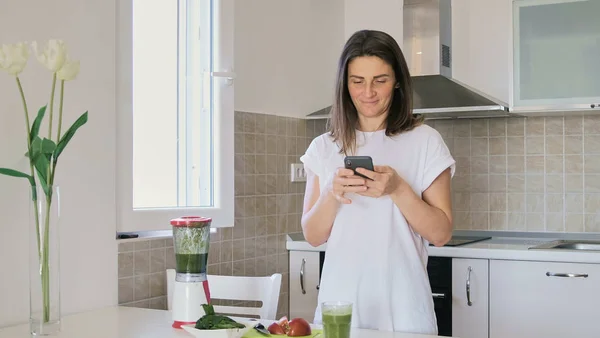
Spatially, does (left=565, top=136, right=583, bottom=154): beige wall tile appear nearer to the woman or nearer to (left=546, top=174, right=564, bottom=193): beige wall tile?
(left=546, top=174, right=564, bottom=193): beige wall tile

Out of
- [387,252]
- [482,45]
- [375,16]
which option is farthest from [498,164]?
[387,252]

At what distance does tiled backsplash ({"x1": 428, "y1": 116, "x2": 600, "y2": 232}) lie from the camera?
11.7 feet

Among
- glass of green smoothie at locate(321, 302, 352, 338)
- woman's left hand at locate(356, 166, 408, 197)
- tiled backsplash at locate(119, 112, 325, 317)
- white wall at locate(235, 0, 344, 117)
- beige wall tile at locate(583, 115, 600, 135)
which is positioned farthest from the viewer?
beige wall tile at locate(583, 115, 600, 135)

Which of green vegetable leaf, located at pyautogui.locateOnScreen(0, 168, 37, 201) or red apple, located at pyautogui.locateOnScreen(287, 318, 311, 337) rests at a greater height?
green vegetable leaf, located at pyautogui.locateOnScreen(0, 168, 37, 201)

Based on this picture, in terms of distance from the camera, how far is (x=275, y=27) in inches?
139

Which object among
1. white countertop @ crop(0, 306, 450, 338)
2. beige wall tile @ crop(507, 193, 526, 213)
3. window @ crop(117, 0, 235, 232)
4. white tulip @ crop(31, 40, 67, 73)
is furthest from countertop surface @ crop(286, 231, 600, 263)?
white tulip @ crop(31, 40, 67, 73)

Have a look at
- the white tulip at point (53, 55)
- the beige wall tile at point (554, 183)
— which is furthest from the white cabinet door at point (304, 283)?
the white tulip at point (53, 55)

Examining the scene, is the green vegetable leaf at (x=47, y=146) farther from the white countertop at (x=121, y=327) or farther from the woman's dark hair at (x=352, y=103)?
the woman's dark hair at (x=352, y=103)

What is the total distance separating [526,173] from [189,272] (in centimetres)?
207

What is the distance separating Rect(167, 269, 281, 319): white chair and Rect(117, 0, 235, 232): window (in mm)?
334

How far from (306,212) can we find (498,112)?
61.1 inches

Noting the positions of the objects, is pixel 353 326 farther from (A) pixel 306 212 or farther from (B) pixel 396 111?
(B) pixel 396 111

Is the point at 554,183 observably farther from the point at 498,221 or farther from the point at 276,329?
the point at 276,329

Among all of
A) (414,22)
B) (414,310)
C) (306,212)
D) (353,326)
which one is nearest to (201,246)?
(306,212)
